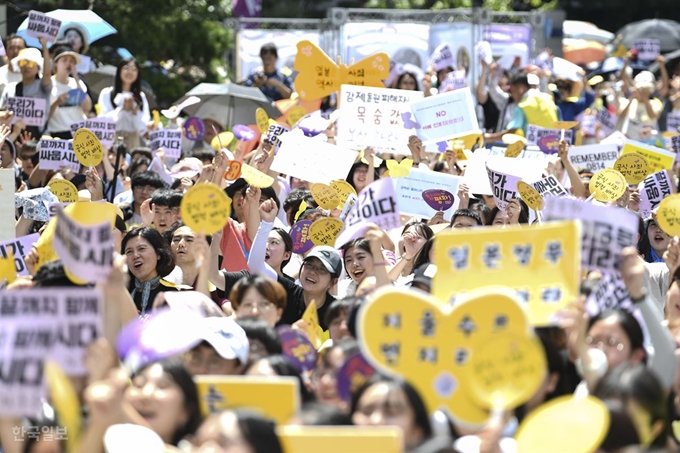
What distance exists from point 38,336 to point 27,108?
6.59 meters

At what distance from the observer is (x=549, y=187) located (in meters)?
7.93

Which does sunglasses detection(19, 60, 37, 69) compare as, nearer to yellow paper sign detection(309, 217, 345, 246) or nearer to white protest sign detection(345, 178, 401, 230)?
yellow paper sign detection(309, 217, 345, 246)

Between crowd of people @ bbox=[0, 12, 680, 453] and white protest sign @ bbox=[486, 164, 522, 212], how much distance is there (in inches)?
2.6

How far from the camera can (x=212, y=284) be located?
265 inches

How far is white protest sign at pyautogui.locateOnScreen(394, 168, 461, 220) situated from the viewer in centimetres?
848

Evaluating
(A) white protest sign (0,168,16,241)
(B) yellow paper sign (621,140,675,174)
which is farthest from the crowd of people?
(B) yellow paper sign (621,140,675,174)

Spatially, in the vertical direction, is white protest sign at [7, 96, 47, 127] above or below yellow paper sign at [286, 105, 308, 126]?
above

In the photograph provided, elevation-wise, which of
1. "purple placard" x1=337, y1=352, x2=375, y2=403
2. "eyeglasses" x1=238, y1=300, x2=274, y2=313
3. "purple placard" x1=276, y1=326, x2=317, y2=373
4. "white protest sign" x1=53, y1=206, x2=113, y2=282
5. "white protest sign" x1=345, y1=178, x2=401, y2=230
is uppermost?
"white protest sign" x1=53, y1=206, x2=113, y2=282

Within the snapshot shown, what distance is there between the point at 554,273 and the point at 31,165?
20.5 ft

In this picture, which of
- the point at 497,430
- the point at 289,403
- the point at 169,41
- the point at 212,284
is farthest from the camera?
the point at 169,41

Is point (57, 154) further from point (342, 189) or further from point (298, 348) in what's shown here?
point (298, 348)

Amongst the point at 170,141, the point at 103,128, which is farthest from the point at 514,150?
the point at 103,128

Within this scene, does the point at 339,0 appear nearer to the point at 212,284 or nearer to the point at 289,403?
the point at 212,284

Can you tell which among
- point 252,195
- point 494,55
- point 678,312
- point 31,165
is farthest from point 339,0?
point 678,312
